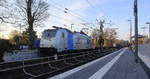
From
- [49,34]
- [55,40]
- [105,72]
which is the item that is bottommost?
[105,72]

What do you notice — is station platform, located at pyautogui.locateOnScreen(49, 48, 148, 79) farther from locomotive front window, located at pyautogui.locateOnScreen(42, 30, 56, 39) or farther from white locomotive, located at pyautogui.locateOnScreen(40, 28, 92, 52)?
locomotive front window, located at pyautogui.locateOnScreen(42, 30, 56, 39)

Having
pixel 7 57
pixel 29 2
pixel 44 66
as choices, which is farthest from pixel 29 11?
pixel 44 66

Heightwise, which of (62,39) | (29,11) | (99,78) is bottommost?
(99,78)

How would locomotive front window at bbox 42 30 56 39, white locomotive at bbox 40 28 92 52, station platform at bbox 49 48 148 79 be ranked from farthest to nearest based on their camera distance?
Answer: locomotive front window at bbox 42 30 56 39 < white locomotive at bbox 40 28 92 52 < station platform at bbox 49 48 148 79

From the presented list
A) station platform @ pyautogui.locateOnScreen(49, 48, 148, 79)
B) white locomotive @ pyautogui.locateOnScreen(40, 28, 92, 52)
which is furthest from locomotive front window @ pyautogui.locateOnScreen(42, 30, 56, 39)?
station platform @ pyautogui.locateOnScreen(49, 48, 148, 79)

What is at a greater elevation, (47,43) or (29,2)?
(29,2)

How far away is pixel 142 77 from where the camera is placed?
61.7ft

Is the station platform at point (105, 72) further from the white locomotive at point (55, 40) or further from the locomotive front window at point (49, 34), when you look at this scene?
the locomotive front window at point (49, 34)

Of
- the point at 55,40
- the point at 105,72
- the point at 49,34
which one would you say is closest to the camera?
the point at 105,72

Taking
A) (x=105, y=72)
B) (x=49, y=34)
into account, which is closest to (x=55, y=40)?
(x=49, y=34)

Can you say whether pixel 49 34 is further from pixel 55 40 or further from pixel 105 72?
pixel 105 72

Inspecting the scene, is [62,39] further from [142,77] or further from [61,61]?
[142,77]

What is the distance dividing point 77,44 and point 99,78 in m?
34.0

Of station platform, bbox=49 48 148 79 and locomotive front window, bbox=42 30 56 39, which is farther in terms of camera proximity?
locomotive front window, bbox=42 30 56 39
